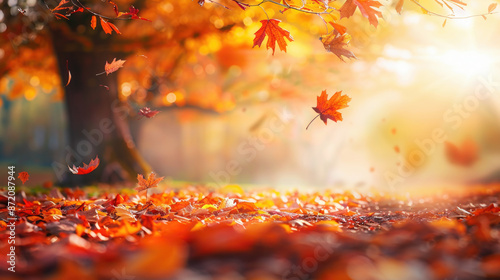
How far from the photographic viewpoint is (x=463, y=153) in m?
14.9

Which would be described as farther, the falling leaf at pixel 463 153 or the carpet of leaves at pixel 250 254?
the falling leaf at pixel 463 153

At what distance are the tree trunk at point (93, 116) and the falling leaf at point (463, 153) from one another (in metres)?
12.4

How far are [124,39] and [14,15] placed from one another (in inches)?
84.7

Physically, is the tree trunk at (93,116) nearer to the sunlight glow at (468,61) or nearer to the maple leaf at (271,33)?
the maple leaf at (271,33)

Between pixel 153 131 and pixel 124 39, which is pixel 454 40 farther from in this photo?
pixel 153 131

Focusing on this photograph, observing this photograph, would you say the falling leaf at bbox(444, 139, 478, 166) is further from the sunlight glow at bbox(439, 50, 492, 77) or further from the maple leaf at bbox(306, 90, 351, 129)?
the maple leaf at bbox(306, 90, 351, 129)

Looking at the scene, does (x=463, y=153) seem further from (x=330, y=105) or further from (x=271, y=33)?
(x=271, y=33)

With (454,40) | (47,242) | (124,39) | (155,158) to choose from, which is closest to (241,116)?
(155,158)

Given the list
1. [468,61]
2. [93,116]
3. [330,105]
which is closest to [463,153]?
[468,61]

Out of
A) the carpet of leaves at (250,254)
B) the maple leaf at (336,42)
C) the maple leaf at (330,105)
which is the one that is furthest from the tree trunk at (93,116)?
the maple leaf at (336,42)

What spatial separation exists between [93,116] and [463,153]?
13437mm

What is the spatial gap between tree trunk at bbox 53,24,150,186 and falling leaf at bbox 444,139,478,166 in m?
12.4

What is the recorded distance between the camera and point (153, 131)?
89.6ft

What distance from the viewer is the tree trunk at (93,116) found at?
6.97 meters
